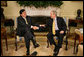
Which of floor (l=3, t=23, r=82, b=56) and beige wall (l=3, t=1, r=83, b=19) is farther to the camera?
beige wall (l=3, t=1, r=83, b=19)

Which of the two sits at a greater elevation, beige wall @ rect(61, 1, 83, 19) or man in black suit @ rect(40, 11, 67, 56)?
beige wall @ rect(61, 1, 83, 19)

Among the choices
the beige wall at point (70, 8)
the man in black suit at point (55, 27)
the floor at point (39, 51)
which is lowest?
the floor at point (39, 51)

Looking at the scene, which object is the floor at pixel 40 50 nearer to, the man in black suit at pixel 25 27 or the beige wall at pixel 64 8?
the man in black suit at pixel 25 27

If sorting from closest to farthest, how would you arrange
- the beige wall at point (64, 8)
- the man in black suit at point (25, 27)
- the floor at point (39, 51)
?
the man in black suit at point (25, 27)
the floor at point (39, 51)
the beige wall at point (64, 8)

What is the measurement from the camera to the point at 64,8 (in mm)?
4770

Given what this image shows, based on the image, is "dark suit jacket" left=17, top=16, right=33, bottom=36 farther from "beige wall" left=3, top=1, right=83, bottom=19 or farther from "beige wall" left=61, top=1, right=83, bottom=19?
"beige wall" left=61, top=1, right=83, bottom=19

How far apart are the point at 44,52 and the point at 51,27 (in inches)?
27.3

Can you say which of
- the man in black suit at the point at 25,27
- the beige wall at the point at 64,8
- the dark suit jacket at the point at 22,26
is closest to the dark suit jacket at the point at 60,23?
the man in black suit at the point at 25,27

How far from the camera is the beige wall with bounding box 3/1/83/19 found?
4723 millimetres

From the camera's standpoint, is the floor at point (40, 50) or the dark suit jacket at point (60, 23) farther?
the floor at point (40, 50)

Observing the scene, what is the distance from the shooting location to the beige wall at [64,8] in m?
4.72

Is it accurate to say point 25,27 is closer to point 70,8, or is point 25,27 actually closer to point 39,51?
point 39,51

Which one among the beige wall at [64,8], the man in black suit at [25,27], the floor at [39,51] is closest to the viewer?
the man in black suit at [25,27]

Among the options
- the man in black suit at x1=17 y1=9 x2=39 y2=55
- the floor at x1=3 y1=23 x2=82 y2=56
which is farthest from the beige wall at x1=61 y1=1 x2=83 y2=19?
the man in black suit at x1=17 y1=9 x2=39 y2=55
